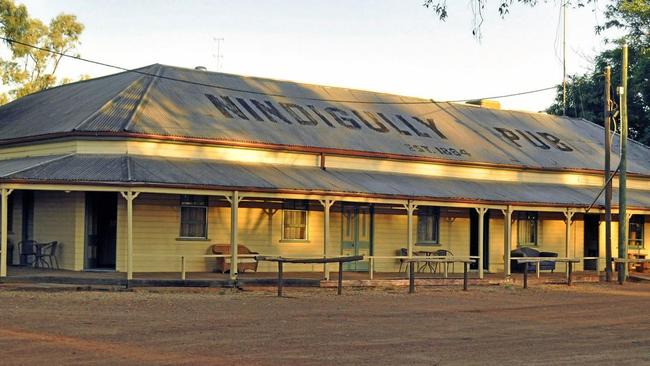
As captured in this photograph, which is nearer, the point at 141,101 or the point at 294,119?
the point at 141,101

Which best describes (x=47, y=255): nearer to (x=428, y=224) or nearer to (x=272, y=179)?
(x=272, y=179)

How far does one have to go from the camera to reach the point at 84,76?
6462 cm

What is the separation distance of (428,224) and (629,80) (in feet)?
81.4

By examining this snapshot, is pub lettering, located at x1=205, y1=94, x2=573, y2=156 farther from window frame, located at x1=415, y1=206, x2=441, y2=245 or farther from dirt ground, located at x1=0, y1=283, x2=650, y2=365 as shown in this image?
dirt ground, located at x1=0, y1=283, x2=650, y2=365

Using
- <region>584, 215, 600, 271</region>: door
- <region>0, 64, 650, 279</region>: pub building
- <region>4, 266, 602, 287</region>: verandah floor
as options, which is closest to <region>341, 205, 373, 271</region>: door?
<region>0, 64, 650, 279</region>: pub building

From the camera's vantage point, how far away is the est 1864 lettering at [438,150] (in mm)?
33500

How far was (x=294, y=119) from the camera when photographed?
32.3m

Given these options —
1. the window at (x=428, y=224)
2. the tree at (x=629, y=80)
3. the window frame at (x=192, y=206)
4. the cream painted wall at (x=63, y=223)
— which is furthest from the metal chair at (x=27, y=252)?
the tree at (x=629, y=80)

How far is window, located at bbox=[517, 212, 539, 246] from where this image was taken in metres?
34.9

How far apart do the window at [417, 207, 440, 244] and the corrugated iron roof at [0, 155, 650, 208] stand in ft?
3.29

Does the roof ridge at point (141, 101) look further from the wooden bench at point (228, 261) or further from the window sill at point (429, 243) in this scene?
the window sill at point (429, 243)

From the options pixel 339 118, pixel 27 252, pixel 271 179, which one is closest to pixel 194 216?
pixel 271 179

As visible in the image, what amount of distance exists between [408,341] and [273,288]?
→ 408 inches

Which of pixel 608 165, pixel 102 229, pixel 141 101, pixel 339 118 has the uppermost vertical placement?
pixel 339 118
